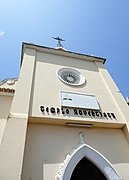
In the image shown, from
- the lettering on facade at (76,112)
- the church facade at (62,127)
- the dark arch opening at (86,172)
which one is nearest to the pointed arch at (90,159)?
the church facade at (62,127)

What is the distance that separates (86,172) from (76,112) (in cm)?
180

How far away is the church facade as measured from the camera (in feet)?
11.3

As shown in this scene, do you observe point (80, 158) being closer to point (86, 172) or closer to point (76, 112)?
point (86, 172)

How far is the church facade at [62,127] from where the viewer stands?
11.3ft

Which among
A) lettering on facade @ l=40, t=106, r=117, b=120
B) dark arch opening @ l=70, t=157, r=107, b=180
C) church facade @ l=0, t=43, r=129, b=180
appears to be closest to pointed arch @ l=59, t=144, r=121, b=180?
church facade @ l=0, t=43, r=129, b=180

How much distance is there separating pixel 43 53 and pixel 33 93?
3.62 metres

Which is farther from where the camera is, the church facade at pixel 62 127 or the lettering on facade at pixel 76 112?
the lettering on facade at pixel 76 112

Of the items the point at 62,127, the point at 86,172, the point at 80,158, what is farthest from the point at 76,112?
the point at 86,172

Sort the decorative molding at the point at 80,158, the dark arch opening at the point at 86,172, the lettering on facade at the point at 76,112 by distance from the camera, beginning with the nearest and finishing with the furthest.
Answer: the decorative molding at the point at 80,158 → the dark arch opening at the point at 86,172 → the lettering on facade at the point at 76,112

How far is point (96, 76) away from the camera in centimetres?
738

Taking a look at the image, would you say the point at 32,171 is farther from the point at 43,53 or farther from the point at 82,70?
the point at 43,53

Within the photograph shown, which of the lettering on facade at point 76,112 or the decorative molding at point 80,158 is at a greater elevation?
the lettering on facade at point 76,112

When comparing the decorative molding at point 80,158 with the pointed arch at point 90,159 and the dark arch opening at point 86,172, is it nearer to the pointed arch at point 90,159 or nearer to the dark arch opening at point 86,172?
the pointed arch at point 90,159

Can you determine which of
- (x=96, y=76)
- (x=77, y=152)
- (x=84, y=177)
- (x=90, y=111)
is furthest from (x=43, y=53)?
(x=84, y=177)
